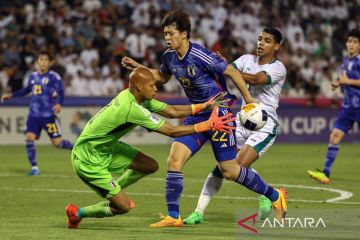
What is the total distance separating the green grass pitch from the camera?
34.0ft

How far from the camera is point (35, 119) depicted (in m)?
18.5

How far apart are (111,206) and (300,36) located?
853 inches

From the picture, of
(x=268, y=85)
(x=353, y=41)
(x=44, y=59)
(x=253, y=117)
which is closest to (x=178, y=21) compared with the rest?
(x=253, y=117)

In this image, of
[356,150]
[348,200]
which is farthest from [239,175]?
[356,150]

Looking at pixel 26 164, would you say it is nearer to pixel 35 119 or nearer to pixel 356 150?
pixel 35 119

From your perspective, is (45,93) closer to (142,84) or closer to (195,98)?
(195,98)

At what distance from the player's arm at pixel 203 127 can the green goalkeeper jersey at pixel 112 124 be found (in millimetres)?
102

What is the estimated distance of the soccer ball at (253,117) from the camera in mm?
10750

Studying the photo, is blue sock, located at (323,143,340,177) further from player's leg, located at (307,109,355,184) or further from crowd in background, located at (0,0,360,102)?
crowd in background, located at (0,0,360,102)

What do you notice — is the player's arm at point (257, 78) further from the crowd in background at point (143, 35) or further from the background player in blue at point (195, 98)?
the crowd in background at point (143, 35)

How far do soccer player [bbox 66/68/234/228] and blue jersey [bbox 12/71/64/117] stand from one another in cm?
779

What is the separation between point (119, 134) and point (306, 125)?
691 inches

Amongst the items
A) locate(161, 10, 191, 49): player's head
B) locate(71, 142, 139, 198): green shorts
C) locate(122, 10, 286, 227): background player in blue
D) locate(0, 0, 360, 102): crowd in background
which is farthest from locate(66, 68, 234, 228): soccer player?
locate(0, 0, 360, 102): crowd in background

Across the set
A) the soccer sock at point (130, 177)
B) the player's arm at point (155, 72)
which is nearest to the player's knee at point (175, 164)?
the soccer sock at point (130, 177)
